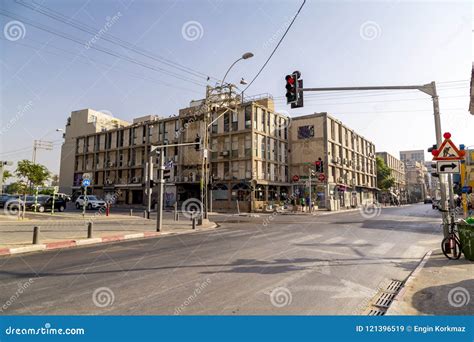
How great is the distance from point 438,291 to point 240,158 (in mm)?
33417

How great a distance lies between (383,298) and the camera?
4.80 m

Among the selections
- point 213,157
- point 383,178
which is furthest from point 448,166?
point 383,178

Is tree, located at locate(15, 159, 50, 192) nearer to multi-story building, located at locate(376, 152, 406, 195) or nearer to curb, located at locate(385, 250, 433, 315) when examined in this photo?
curb, located at locate(385, 250, 433, 315)

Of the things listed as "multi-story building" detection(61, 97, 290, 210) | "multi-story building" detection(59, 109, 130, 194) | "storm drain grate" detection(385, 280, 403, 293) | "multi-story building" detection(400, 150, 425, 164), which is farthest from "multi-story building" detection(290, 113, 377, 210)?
"multi-story building" detection(400, 150, 425, 164)

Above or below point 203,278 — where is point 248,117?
above

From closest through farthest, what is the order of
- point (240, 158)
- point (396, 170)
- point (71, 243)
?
1. point (71, 243)
2. point (240, 158)
3. point (396, 170)

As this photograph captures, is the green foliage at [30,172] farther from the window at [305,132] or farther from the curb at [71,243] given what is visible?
the window at [305,132]

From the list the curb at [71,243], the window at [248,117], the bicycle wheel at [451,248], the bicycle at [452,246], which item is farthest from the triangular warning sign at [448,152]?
the window at [248,117]

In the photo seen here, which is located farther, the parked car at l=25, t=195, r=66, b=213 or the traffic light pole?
the parked car at l=25, t=195, r=66, b=213

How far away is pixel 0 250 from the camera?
27.0ft

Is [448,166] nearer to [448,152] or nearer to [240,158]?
[448,152]

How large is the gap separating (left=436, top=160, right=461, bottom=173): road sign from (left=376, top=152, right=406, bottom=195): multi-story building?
7444 centimetres

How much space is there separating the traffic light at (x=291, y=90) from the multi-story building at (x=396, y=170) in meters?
74.0

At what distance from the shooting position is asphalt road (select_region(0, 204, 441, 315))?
13.9ft
